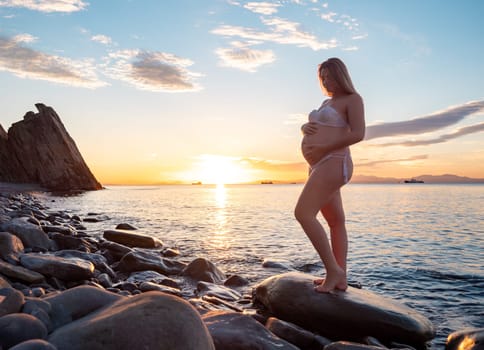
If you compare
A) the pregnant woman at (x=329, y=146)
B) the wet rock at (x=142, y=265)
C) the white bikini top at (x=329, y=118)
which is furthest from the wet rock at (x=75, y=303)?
the wet rock at (x=142, y=265)

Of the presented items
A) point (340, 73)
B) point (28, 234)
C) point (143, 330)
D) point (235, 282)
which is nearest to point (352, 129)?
point (340, 73)

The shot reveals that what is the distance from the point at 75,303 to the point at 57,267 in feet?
9.13

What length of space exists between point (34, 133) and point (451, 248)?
81.3m

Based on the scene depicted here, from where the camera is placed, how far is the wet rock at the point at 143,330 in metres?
2.35

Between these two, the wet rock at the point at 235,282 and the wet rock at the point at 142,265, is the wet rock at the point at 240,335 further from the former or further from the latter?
the wet rock at the point at 142,265

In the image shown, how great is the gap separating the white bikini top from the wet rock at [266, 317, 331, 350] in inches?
94.7

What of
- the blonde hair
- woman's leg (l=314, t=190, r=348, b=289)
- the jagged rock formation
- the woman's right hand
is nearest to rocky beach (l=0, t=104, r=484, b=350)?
woman's leg (l=314, t=190, r=348, b=289)

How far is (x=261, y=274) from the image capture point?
8.16 metres

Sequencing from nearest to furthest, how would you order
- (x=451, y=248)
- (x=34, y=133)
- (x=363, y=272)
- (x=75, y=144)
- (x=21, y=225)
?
(x=21, y=225) < (x=363, y=272) < (x=451, y=248) < (x=34, y=133) < (x=75, y=144)

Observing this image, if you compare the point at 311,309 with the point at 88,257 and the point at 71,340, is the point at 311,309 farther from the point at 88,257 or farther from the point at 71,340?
the point at 88,257

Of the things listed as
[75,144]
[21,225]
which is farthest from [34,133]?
[21,225]

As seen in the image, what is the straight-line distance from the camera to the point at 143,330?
2.38 meters

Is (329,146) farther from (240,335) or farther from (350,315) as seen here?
(240,335)

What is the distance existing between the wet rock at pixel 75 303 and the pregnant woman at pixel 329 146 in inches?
91.9
